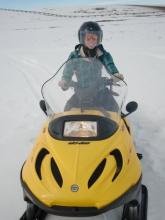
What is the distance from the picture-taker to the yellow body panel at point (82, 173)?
2.82 m

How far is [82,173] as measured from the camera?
298cm

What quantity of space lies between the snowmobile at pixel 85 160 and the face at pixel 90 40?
97 centimetres

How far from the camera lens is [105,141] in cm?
331

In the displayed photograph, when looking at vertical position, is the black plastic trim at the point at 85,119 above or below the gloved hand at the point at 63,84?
below

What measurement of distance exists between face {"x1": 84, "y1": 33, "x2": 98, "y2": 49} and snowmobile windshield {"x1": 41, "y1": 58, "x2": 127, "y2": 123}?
0.88 meters

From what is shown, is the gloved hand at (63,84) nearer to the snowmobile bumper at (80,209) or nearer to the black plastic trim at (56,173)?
the black plastic trim at (56,173)

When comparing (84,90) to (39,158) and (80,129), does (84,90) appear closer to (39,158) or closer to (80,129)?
(80,129)

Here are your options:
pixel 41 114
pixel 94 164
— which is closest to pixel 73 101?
pixel 94 164

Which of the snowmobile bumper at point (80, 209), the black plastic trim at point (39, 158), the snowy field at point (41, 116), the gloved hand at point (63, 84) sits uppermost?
the gloved hand at point (63, 84)

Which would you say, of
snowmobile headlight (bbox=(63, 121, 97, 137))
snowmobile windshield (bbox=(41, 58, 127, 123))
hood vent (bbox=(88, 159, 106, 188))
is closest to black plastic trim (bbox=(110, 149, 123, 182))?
hood vent (bbox=(88, 159, 106, 188))

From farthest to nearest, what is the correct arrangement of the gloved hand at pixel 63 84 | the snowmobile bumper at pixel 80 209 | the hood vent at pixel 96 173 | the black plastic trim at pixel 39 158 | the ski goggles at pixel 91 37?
the ski goggles at pixel 91 37, the gloved hand at pixel 63 84, the black plastic trim at pixel 39 158, the hood vent at pixel 96 173, the snowmobile bumper at pixel 80 209

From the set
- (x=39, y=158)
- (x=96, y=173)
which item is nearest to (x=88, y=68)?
(x=39, y=158)

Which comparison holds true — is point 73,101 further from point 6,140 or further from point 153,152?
point 6,140

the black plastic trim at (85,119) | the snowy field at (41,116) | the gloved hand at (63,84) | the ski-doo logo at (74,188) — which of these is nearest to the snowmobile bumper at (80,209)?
the ski-doo logo at (74,188)
